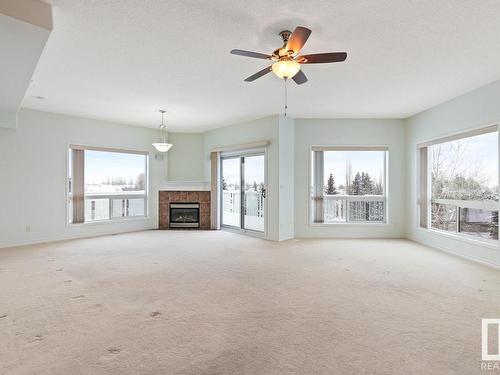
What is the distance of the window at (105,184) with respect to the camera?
6.12 meters

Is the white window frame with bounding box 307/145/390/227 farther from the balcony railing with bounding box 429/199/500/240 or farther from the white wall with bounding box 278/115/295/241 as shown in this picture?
the balcony railing with bounding box 429/199/500/240

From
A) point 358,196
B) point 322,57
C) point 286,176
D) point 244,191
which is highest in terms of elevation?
point 322,57

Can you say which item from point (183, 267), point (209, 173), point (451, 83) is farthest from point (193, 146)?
point (451, 83)

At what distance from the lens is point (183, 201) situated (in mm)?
7523

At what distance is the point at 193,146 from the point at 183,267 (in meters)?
4.58

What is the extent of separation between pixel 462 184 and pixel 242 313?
15.0 ft

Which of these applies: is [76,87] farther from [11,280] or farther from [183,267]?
[183,267]

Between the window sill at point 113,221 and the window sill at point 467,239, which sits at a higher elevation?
the window sill at point 113,221

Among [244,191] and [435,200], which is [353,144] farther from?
[244,191]

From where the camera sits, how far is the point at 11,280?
11.2ft

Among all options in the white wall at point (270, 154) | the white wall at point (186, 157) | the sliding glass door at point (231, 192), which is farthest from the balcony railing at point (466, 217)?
the white wall at point (186, 157)

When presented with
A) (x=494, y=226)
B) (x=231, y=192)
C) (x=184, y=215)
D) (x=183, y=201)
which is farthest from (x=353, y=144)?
(x=184, y=215)

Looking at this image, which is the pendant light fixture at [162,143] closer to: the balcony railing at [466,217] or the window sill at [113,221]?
the window sill at [113,221]

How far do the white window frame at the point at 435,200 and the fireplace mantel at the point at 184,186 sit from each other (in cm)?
501
